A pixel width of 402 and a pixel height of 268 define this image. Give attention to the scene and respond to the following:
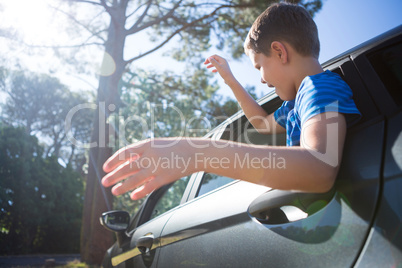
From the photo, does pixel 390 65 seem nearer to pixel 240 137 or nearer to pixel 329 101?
pixel 329 101

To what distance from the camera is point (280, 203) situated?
102cm

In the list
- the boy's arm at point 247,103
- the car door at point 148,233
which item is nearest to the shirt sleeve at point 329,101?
the boy's arm at point 247,103

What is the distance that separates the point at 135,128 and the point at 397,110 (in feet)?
41.0

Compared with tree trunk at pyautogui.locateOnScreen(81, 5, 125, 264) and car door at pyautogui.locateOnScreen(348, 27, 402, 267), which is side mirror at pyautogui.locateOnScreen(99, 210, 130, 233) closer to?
car door at pyautogui.locateOnScreen(348, 27, 402, 267)

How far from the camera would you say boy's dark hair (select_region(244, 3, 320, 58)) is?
1279 millimetres

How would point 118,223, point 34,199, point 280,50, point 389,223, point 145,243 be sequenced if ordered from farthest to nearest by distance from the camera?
1. point 34,199
2. point 118,223
3. point 145,243
4. point 280,50
5. point 389,223

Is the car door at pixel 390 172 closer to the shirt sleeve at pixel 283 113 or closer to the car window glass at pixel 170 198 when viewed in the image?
the shirt sleeve at pixel 283 113

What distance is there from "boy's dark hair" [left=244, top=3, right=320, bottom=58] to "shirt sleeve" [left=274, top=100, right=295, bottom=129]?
299 mm

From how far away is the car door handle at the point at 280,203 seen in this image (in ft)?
3.04

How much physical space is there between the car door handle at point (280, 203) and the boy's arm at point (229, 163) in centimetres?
9

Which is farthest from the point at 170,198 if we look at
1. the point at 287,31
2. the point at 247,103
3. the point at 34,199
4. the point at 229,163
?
the point at 34,199

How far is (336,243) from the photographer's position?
32.8 inches

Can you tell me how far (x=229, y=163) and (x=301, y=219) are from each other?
0.33 meters

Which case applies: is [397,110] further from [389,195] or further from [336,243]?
[336,243]
